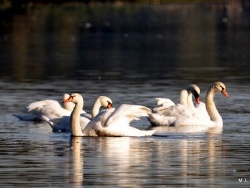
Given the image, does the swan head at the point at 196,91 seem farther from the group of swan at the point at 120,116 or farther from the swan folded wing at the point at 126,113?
the swan folded wing at the point at 126,113

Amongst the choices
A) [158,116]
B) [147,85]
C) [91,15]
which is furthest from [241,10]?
[158,116]

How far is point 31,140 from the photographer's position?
18609 millimetres

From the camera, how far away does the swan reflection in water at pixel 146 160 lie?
A: 14.1 metres

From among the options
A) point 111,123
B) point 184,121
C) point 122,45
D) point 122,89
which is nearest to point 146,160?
point 111,123

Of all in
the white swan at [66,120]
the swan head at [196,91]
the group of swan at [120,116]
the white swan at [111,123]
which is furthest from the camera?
the swan head at [196,91]

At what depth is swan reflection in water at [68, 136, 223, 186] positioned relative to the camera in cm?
1415

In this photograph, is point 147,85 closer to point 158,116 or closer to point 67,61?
point 158,116

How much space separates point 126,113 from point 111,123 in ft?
1.27

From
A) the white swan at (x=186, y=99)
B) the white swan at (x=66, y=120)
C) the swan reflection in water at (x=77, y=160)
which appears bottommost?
the swan reflection in water at (x=77, y=160)

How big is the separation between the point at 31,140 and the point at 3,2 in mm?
63916

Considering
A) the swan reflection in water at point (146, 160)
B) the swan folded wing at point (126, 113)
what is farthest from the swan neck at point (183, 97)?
the swan folded wing at point (126, 113)

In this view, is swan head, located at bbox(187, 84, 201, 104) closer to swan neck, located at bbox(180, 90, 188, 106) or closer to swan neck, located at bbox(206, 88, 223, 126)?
swan neck, located at bbox(180, 90, 188, 106)

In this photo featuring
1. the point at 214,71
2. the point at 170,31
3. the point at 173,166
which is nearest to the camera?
the point at 173,166

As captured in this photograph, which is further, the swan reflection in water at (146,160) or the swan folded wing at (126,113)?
the swan folded wing at (126,113)
